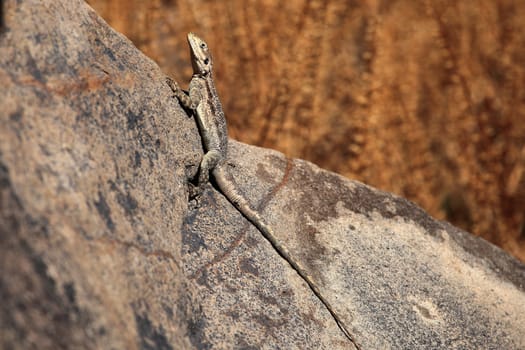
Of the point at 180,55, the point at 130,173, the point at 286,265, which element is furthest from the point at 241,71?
the point at 130,173

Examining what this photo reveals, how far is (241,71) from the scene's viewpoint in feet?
21.6

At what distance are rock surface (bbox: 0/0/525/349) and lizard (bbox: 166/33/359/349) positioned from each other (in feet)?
0.20

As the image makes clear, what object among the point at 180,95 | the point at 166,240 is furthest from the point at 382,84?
the point at 166,240

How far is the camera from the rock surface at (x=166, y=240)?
2.46 meters

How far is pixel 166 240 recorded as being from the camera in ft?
10.9

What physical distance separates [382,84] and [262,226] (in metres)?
3.40

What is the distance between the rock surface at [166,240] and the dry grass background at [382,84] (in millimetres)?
2101

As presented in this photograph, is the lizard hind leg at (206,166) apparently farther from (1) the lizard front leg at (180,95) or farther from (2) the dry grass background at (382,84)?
(2) the dry grass background at (382,84)

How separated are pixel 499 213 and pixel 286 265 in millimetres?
4298

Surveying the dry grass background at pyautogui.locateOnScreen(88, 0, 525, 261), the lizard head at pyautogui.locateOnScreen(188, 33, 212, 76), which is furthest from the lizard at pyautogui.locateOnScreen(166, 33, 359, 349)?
the dry grass background at pyautogui.locateOnScreen(88, 0, 525, 261)

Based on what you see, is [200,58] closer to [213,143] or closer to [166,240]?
[213,143]

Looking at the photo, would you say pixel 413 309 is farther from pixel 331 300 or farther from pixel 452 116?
pixel 452 116

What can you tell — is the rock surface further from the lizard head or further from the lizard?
the lizard head

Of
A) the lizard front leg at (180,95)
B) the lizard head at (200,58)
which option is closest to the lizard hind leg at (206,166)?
the lizard front leg at (180,95)
